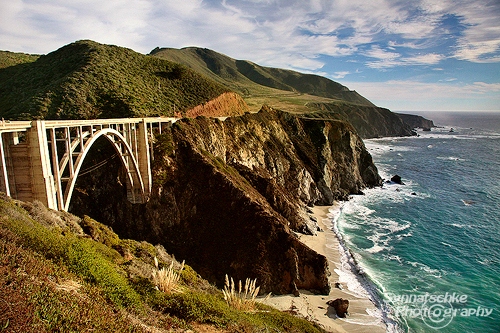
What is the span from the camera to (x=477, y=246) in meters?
32.8

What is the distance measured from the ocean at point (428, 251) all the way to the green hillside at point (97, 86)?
31.3m

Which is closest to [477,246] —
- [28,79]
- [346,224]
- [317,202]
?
[346,224]

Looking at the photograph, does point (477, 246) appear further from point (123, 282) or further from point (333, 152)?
point (123, 282)

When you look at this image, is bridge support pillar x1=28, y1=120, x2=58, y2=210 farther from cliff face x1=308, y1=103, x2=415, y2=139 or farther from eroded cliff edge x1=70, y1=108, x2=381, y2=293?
cliff face x1=308, y1=103, x2=415, y2=139

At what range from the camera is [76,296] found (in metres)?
6.44

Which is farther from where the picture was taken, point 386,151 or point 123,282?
point 386,151

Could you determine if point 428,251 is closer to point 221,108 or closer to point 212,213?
point 212,213

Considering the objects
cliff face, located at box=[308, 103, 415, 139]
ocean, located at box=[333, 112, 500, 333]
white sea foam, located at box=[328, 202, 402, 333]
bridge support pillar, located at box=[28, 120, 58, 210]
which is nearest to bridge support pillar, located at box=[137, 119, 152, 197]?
→ bridge support pillar, located at box=[28, 120, 58, 210]

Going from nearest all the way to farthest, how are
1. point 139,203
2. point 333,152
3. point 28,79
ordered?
point 139,203 → point 28,79 → point 333,152

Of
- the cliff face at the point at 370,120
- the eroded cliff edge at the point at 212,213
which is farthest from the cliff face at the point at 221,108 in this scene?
the cliff face at the point at 370,120

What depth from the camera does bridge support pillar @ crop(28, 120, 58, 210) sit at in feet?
43.8

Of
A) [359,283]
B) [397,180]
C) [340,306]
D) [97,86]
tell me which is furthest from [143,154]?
[397,180]

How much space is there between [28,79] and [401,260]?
6055 centimetres

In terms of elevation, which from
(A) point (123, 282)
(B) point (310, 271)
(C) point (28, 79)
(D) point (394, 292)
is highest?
(C) point (28, 79)
